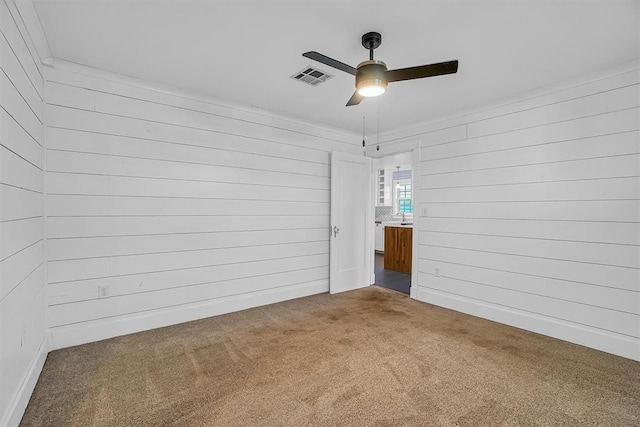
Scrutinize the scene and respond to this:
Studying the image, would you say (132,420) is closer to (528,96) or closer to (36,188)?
(36,188)

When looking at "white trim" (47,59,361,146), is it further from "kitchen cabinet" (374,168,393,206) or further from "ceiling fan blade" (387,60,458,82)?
"kitchen cabinet" (374,168,393,206)

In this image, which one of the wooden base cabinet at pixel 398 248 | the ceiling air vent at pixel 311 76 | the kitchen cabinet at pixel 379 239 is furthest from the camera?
the kitchen cabinet at pixel 379 239

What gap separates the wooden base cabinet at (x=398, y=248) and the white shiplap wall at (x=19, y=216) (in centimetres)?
521

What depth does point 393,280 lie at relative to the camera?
17.7 ft

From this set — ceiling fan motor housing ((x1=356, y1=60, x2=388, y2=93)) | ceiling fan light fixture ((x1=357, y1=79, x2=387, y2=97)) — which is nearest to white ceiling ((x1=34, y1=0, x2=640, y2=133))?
ceiling fan motor housing ((x1=356, y1=60, x2=388, y2=93))

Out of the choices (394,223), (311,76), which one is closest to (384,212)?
(394,223)

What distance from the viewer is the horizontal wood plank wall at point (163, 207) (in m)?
2.74

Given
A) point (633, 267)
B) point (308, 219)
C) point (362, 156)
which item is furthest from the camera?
point (362, 156)

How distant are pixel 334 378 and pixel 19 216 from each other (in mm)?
2364

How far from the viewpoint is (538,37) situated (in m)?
2.26

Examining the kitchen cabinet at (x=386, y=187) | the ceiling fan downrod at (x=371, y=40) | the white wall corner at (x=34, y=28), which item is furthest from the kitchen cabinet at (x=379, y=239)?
the white wall corner at (x=34, y=28)

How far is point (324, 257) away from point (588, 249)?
10.0ft

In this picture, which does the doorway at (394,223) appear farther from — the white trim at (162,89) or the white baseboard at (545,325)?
the white trim at (162,89)

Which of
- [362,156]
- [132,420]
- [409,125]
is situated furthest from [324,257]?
[132,420]
